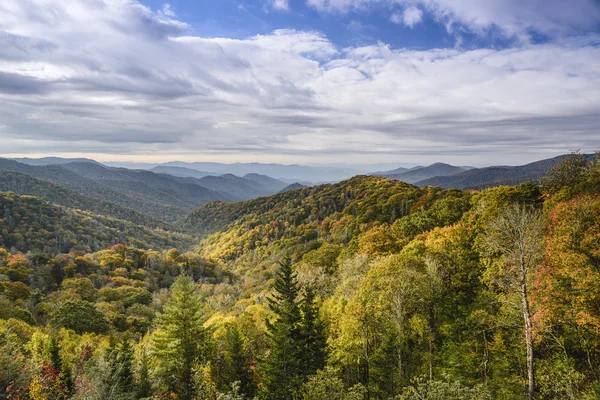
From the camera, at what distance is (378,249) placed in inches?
1857

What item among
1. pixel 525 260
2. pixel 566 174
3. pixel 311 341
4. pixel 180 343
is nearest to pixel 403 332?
pixel 311 341

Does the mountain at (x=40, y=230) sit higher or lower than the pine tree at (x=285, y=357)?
lower

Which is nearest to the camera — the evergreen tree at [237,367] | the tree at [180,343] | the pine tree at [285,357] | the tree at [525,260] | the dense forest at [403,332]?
the tree at [525,260]

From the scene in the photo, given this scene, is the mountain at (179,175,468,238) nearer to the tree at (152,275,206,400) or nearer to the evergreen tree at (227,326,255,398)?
the evergreen tree at (227,326,255,398)

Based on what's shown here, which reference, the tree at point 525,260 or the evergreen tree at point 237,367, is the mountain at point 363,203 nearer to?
the tree at point 525,260

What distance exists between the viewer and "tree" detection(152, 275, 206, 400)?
29312mm

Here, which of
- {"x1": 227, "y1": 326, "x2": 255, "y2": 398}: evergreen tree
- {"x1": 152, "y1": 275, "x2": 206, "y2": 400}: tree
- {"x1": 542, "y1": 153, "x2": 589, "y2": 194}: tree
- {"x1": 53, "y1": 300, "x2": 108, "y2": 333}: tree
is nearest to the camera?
{"x1": 152, "y1": 275, "x2": 206, "y2": 400}: tree

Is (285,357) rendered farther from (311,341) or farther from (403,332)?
(403,332)

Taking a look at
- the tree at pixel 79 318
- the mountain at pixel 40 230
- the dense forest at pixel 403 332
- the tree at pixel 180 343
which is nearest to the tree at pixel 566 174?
the dense forest at pixel 403 332

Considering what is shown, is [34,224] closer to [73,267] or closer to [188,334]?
[73,267]

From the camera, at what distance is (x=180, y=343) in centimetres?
2958

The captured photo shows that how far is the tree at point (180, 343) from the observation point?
96.2 ft

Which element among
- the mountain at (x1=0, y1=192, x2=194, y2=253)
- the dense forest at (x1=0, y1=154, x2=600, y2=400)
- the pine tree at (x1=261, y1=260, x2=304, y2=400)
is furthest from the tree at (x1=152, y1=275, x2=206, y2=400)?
the mountain at (x1=0, y1=192, x2=194, y2=253)

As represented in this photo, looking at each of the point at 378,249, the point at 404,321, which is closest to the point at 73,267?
the point at 378,249
